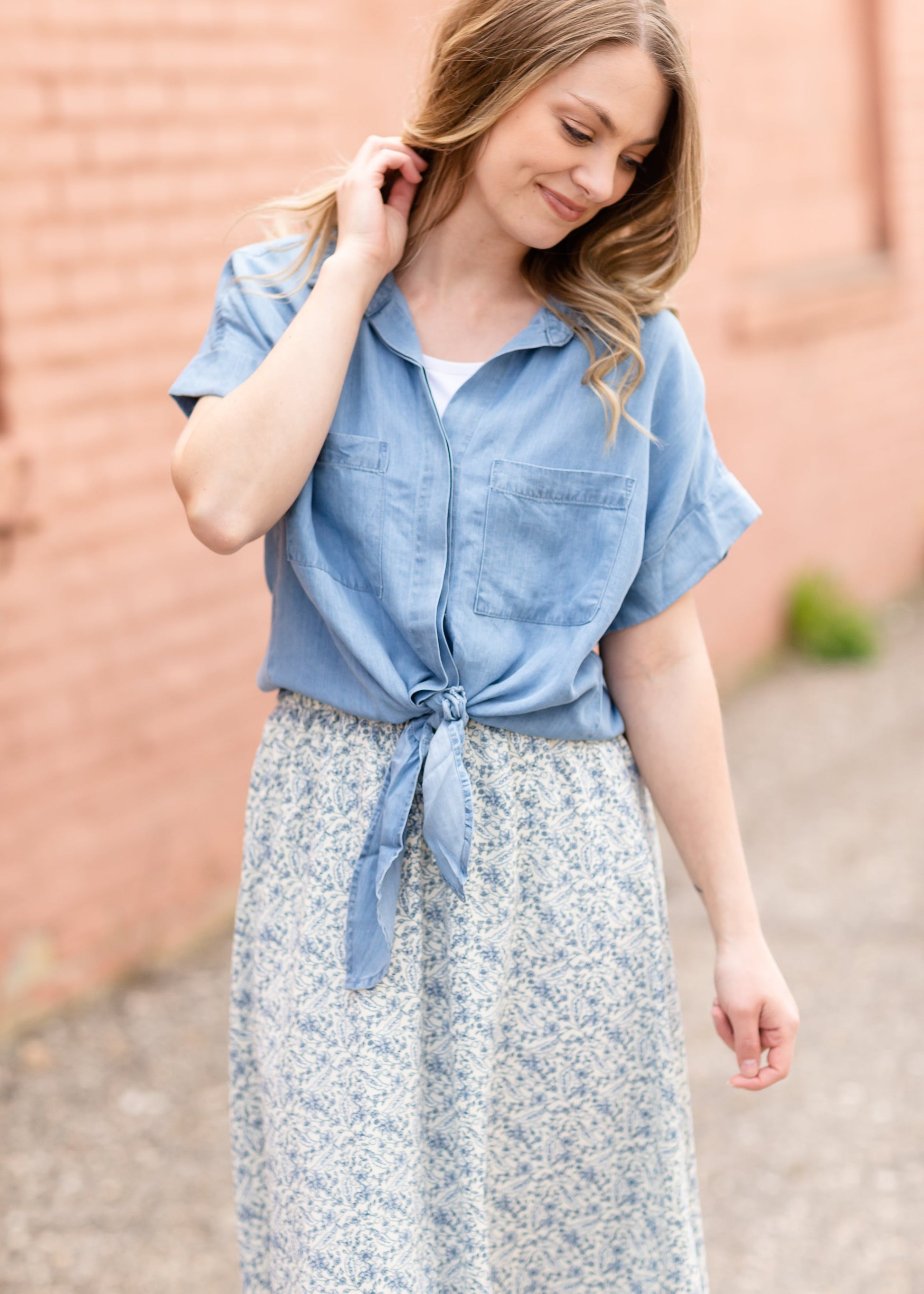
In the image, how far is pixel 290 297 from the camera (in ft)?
5.27

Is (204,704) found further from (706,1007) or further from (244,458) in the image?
(244,458)

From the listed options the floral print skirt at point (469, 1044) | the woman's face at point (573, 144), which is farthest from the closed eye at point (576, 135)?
the floral print skirt at point (469, 1044)

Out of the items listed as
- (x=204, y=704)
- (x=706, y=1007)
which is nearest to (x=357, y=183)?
(x=204, y=704)

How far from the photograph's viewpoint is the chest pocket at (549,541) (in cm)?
156

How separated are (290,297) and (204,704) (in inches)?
84.4

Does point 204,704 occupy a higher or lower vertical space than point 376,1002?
lower

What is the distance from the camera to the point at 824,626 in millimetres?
6141

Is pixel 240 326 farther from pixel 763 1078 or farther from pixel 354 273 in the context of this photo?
pixel 763 1078

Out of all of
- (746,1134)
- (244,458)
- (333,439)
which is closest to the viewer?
(244,458)

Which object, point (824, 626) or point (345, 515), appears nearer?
point (345, 515)

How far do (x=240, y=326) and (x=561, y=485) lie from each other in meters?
0.40

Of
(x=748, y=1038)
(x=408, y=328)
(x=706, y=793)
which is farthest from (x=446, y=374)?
(x=748, y=1038)

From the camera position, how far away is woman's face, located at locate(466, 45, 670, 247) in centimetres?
149

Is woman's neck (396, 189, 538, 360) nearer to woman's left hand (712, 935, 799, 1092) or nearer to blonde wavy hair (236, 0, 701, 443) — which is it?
blonde wavy hair (236, 0, 701, 443)
